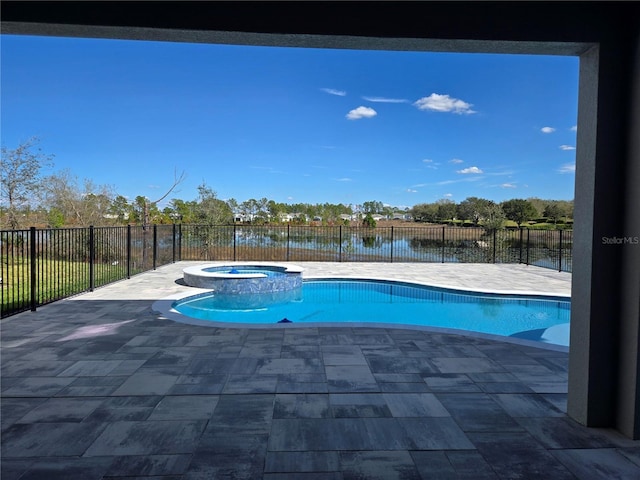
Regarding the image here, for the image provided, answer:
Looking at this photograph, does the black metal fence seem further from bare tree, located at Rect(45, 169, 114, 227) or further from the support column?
the support column

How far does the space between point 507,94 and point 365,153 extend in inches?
298

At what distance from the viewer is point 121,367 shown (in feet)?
10.7

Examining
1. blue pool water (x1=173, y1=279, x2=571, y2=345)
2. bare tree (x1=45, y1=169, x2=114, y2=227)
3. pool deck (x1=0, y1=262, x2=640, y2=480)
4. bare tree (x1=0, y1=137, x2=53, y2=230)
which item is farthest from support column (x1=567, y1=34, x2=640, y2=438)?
bare tree (x1=45, y1=169, x2=114, y2=227)

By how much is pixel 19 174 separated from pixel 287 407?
11745 mm

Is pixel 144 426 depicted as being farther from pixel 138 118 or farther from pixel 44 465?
pixel 138 118

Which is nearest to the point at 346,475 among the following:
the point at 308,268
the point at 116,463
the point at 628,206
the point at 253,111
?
the point at 116,463

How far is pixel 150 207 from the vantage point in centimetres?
1368

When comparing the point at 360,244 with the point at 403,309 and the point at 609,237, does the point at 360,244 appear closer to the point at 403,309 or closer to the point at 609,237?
the point at 403,309

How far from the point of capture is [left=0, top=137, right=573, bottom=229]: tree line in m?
10.1

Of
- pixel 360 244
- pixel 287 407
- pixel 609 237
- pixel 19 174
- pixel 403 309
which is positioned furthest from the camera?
pixel 360 244

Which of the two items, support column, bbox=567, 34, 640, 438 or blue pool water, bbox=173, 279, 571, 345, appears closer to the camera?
support column, bbox=567, 34, 640, 438

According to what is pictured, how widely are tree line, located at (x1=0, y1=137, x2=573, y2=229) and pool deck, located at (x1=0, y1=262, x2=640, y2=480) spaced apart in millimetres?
7942

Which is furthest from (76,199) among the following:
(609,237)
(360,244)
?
(609,237)

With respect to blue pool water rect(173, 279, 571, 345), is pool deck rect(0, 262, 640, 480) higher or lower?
higher
